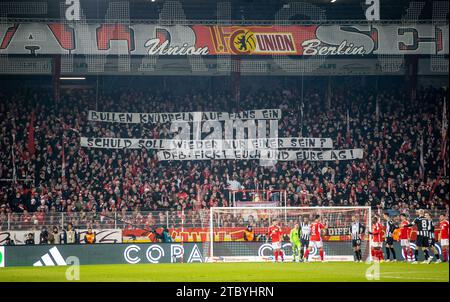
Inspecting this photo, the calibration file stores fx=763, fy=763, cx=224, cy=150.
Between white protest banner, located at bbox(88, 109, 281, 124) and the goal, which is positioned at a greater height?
white protest banner, located at bbox(88, 109, 281, 124)

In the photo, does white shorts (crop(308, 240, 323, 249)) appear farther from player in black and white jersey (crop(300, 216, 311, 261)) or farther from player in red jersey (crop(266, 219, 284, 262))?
player in red jersey (crop(266, 219, 284, 262))

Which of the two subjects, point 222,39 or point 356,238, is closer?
point 356,238

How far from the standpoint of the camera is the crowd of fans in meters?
28.1

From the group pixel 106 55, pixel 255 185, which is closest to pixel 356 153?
pixel 255 185

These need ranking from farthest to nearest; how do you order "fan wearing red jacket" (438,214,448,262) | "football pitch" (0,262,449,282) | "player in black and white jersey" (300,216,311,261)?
1. "player in black and white jersey" (300,216,311,261)
2. "fan wearing red jacket" (438,214,448,262)
3. "football pitch" (0,262,449,282)

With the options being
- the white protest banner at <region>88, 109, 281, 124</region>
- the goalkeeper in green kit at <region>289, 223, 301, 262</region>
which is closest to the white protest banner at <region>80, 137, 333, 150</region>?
the white protest banner at <region>88, 109, 281, 124</region>

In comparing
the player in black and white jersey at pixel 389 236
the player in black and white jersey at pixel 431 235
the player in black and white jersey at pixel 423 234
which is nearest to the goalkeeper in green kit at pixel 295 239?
the player in black and white jersey at pixel 389 236

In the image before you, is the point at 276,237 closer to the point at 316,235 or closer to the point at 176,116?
the point at 316,235

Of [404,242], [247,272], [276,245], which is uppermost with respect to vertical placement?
[404,242]

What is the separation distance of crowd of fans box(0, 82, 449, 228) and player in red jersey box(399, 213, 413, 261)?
342 cm

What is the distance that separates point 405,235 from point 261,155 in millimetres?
8183

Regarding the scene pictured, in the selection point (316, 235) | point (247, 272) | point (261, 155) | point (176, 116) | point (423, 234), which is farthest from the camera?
point (176, 116)

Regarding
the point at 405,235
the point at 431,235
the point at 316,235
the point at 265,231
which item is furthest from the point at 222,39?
the point at 431,235

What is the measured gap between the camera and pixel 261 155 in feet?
98.4
